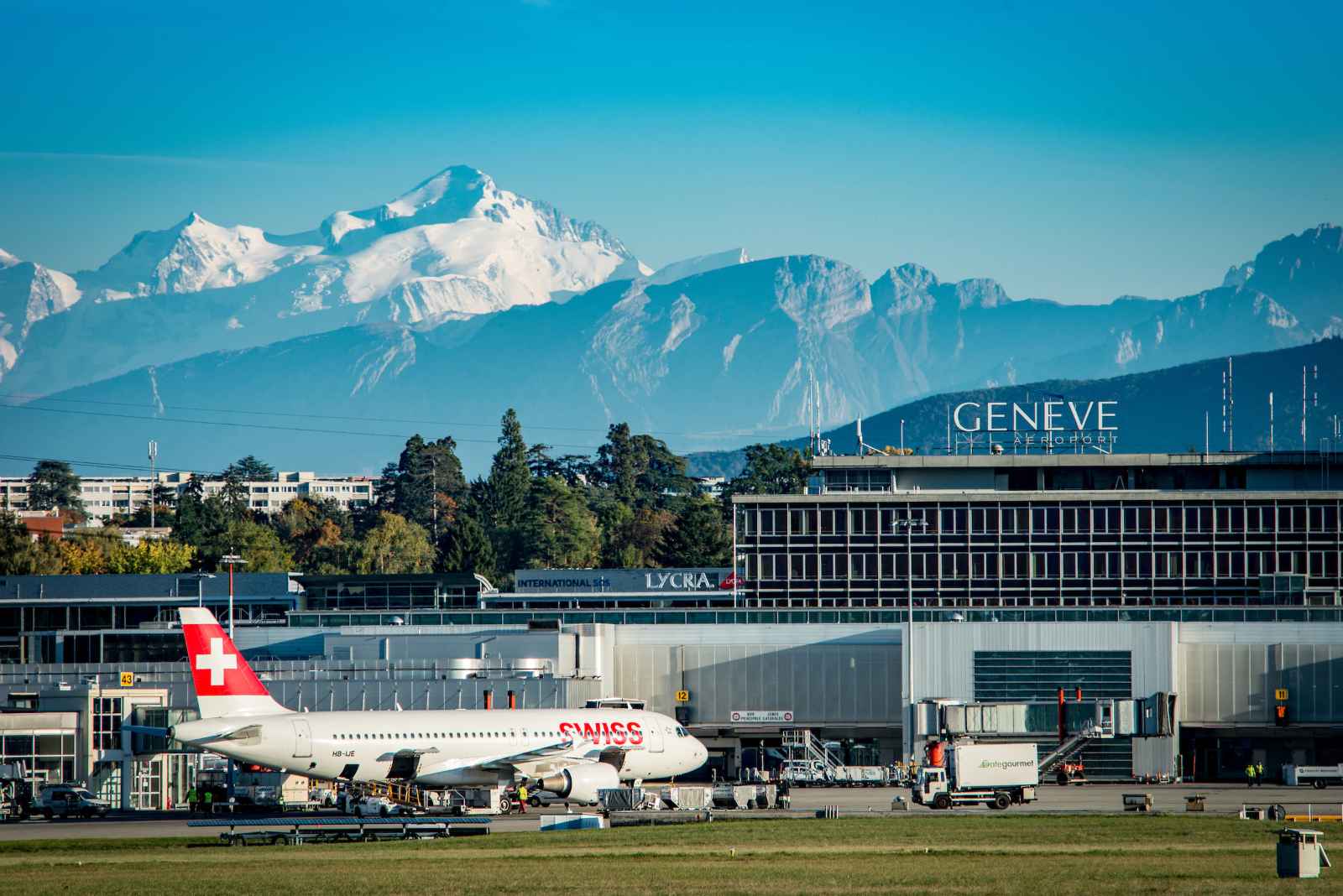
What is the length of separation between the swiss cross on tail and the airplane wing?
30.9ft

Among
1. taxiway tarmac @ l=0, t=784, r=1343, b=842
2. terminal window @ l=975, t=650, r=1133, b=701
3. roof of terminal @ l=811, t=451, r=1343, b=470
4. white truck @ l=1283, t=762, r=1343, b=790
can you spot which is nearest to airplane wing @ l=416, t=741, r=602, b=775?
taxiway tarmac @ l=0, t=784, r=1343, b=842

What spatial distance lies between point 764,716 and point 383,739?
165 feet

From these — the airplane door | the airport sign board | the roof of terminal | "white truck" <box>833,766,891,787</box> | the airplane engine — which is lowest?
"white truck" <box>833,766,891,787</box>

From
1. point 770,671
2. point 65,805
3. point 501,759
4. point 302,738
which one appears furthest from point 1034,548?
point 65,805

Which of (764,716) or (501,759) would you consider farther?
(764,716)

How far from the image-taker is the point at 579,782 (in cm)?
9862

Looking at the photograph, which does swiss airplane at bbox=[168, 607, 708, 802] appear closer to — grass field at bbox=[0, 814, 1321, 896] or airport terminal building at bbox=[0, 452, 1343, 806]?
grass field at bbox=[0, 814, 1321, 896]

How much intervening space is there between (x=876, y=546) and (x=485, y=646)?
48.1m

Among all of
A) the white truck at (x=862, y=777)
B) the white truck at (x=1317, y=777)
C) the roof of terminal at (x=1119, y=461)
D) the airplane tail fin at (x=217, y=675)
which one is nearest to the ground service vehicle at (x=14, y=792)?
the airplane tail fin at (x=217, y=675)

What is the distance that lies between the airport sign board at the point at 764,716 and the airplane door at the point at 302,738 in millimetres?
52668

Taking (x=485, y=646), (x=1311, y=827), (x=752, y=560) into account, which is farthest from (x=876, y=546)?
(x=1311, y=827)

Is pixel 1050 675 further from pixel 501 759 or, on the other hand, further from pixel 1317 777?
pixel 501 759

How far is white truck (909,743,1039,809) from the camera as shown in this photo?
98.8m

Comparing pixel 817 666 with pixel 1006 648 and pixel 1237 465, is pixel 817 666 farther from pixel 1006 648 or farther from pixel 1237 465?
pixel 1237 465
